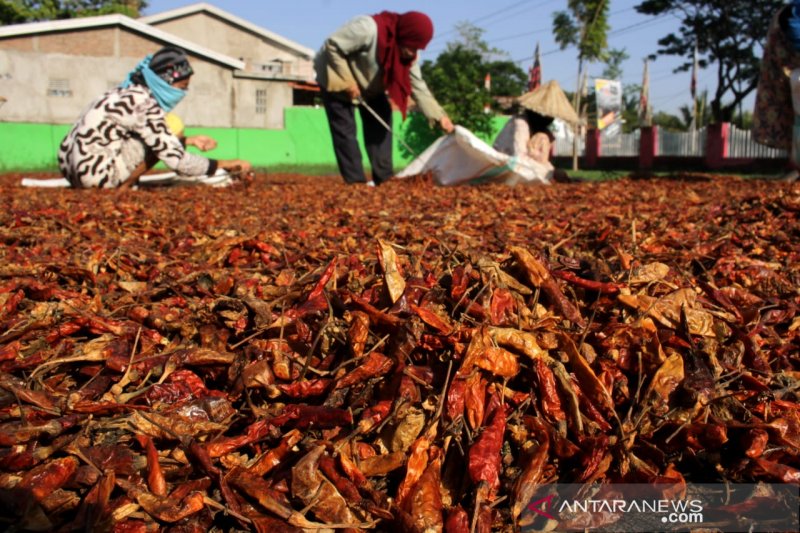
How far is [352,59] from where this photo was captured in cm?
704

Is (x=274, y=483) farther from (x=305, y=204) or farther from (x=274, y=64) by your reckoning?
(x=274, y=64)

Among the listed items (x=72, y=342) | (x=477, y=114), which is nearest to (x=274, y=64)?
(x=477, y=114)

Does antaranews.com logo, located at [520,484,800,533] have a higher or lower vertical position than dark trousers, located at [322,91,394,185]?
lower

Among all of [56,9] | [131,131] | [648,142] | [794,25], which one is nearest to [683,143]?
[648,142]

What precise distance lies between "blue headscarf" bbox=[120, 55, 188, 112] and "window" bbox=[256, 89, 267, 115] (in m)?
18.1

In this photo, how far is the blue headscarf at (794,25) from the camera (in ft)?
22.5

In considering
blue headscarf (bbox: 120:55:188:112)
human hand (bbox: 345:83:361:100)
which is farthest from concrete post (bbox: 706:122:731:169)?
blue headscarf (bbox: 120:55:188:112)

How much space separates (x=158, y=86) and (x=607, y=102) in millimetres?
24419

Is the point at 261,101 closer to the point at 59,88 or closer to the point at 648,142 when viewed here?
the point at 59,88

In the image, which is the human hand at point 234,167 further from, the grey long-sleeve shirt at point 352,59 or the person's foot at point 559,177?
the person's foot at point 559,177

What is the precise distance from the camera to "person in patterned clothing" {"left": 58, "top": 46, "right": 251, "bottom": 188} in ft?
19.9

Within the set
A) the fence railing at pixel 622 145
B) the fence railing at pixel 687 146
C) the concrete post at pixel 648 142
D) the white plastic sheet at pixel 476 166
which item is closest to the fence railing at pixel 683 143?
the fence railing at pixel 687 146

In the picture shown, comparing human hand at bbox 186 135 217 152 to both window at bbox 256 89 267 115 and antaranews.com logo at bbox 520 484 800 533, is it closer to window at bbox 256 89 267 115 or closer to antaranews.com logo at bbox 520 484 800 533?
antaranews.com logo at bbox 520 484 800 533

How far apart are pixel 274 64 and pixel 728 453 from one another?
30.3 meters
